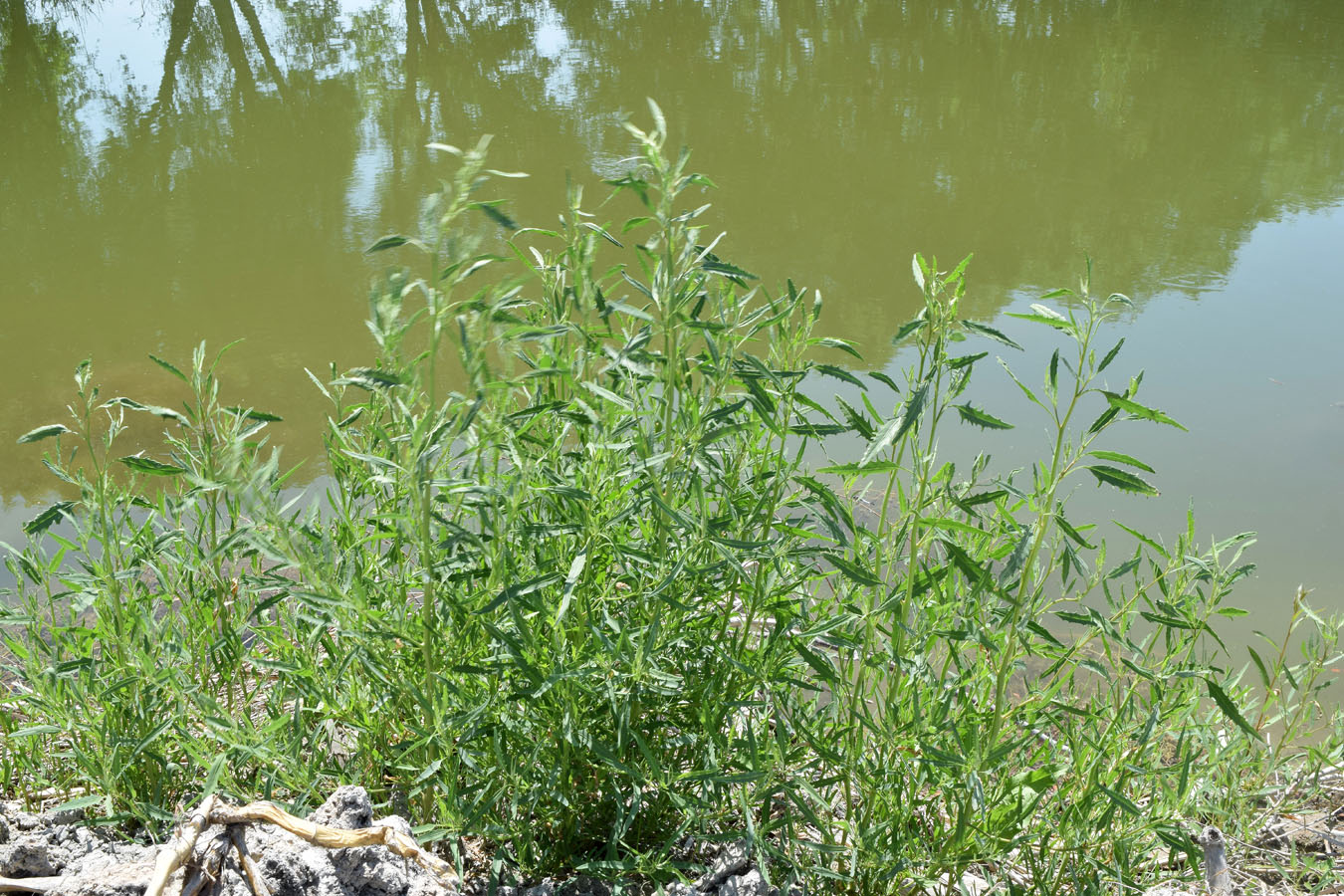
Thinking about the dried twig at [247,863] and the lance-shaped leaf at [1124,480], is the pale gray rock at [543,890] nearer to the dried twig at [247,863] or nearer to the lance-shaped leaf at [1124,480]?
the dried twig at [247,863]

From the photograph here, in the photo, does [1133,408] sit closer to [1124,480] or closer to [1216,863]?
[1124,480]

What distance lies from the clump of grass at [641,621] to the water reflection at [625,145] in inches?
127

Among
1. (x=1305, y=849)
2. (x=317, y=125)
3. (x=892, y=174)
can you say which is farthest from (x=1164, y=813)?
(x=317, y=125)

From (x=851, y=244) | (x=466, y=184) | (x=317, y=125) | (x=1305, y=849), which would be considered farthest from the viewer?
(x=317, y=125)

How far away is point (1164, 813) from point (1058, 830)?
0.24 m

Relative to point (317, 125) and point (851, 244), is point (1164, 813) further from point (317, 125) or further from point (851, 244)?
point (317, 125)

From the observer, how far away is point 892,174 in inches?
348

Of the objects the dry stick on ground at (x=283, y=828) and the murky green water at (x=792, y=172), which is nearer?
the dry stick on ground at (x=283, y=828)

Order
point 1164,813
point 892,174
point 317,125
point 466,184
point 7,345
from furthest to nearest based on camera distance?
1. point 317,125
2. point 892,174
3. point 7,345
4. point 1164,813
5. point 466,184

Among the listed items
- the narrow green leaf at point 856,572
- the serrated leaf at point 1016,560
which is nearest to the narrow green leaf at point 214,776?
the narrow green leaf at point 856,572

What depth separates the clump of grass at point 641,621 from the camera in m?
1.70

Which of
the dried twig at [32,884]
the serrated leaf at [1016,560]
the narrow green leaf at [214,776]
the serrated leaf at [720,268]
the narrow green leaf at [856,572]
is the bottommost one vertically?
the dried twig at [32,884]

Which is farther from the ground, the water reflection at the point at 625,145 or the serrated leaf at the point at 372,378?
the water reflection at the point at 625,145

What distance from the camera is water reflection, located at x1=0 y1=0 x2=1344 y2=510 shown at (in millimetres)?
6848
